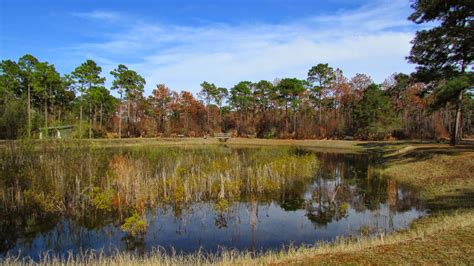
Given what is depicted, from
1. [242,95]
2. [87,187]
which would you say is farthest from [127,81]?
[87,187]

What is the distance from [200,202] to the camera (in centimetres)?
1328

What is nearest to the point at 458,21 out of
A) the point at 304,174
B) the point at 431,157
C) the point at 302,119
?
the point at 431,157

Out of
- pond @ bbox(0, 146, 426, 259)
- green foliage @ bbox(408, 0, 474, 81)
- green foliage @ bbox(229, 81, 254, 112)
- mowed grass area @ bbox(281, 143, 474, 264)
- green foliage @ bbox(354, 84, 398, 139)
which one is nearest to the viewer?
mowed grass area @ bbox(281, 143, 474, 264)

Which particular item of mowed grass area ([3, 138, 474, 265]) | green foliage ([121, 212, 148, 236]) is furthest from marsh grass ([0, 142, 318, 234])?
mowed grass area ([3, 138, 474, 265])

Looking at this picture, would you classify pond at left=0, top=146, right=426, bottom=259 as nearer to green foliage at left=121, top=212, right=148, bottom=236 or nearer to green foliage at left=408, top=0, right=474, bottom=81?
green foliage at left=121, top=212, right=148, bottom=236

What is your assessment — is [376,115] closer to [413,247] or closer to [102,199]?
[102,199]

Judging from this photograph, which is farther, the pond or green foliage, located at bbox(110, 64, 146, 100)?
green foliage, located at bbox(110, 64, 146, 100)

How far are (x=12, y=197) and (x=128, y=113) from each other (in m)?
47.6

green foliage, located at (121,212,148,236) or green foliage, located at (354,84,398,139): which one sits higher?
green foliage, located at (354,84,398,139)

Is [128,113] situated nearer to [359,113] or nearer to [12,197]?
[359,113]

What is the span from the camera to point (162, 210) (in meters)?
12.1

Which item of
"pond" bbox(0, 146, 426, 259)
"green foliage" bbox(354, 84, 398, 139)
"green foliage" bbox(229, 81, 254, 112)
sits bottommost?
"pond" bbox(0, 146, 426, 259)

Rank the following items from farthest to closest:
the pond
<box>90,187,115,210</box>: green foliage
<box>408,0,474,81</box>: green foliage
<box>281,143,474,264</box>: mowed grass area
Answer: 1. <box>408,0,474,81</box>: green foliage
2. <box>90,187,115,210</box>: green foliage
3. the pond
4. <box>281,143,474,264</box>: mowed grass area

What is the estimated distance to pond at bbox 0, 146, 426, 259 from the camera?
30.4 feet
